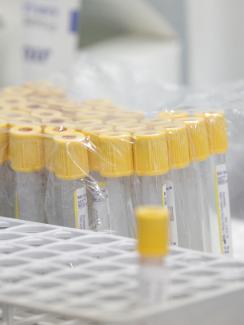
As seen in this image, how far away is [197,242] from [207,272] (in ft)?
0.60

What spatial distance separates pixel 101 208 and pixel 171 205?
6cm

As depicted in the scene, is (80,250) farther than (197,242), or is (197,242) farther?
(197,242)

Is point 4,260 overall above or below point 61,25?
below

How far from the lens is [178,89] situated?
3.52 ft

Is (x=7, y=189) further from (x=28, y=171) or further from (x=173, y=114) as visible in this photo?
(x=173, y=114)

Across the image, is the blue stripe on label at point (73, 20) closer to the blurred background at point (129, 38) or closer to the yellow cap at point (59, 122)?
the blurred background at point (129, 38)

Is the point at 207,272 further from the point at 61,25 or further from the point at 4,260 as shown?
the point at 61,25

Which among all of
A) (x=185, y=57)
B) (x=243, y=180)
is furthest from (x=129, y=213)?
(x=185, y=57)

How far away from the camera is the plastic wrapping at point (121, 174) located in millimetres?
685

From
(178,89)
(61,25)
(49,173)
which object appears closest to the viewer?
(49,173)

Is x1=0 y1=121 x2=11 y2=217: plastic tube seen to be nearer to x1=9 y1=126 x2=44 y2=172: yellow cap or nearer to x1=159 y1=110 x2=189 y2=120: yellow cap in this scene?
x1=9 y1=126 x2=44 y2=172: yellow cap

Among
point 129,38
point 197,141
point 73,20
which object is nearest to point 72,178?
point 197,141

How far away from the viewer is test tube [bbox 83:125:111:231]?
69 centimetres

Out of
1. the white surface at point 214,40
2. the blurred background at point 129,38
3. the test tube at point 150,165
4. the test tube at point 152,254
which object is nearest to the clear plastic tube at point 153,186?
the test tube at point 150,165
